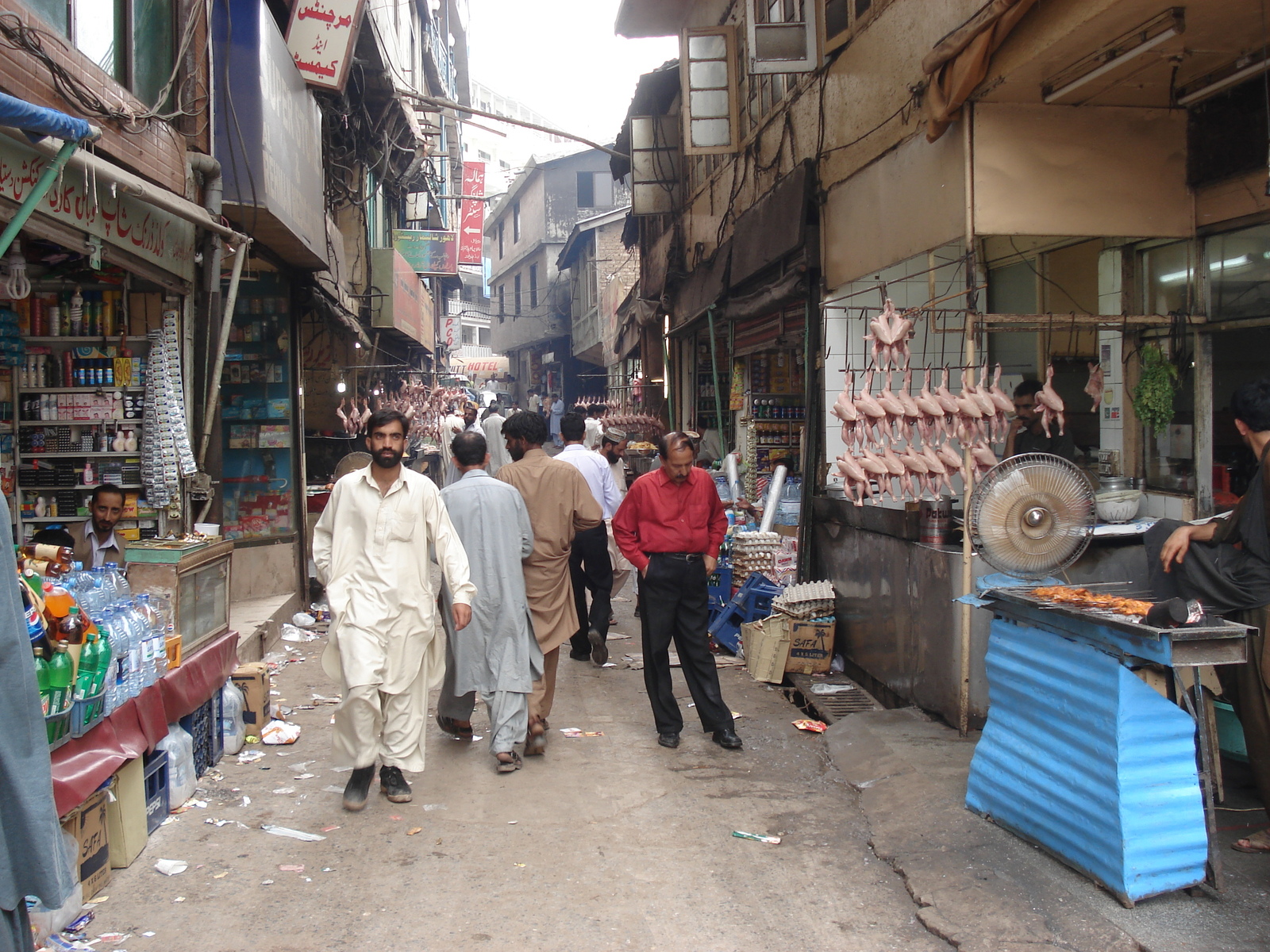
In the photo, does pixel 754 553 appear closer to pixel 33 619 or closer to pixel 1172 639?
pixel 1172 639

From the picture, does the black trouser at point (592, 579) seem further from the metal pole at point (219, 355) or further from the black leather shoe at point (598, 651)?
the metal pole at point (219, 355)

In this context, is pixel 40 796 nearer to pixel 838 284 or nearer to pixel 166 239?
pixel 166 239

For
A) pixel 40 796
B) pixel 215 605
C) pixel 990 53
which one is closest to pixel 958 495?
pixel 990 53

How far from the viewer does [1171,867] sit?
3635mm

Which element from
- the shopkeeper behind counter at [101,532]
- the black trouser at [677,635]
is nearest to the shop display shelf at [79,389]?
the shopkeeper behind counter at [101,532]

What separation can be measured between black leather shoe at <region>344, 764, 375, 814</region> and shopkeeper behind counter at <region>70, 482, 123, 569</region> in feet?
8.48

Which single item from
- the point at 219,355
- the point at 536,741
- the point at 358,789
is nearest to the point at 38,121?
the point at 358,789

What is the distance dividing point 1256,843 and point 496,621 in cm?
378

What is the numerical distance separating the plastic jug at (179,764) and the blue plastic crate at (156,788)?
4 cm

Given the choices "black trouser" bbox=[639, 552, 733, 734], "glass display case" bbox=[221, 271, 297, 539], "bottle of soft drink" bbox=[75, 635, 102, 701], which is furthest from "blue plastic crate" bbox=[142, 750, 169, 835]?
"glass display case" bbox=[221, 271, 297, 539]

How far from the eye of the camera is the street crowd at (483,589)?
485 centimetres

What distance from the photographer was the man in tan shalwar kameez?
5906mm

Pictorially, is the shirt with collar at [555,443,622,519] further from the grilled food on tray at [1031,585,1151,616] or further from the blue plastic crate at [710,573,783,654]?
the grilled food on tray at [1031,585,1151,616]

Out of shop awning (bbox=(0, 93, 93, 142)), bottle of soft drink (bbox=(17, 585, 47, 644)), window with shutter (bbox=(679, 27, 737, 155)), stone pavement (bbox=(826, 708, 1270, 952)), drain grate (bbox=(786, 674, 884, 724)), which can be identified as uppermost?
window with shutter (bbox=(679, 27, 737, 155))
